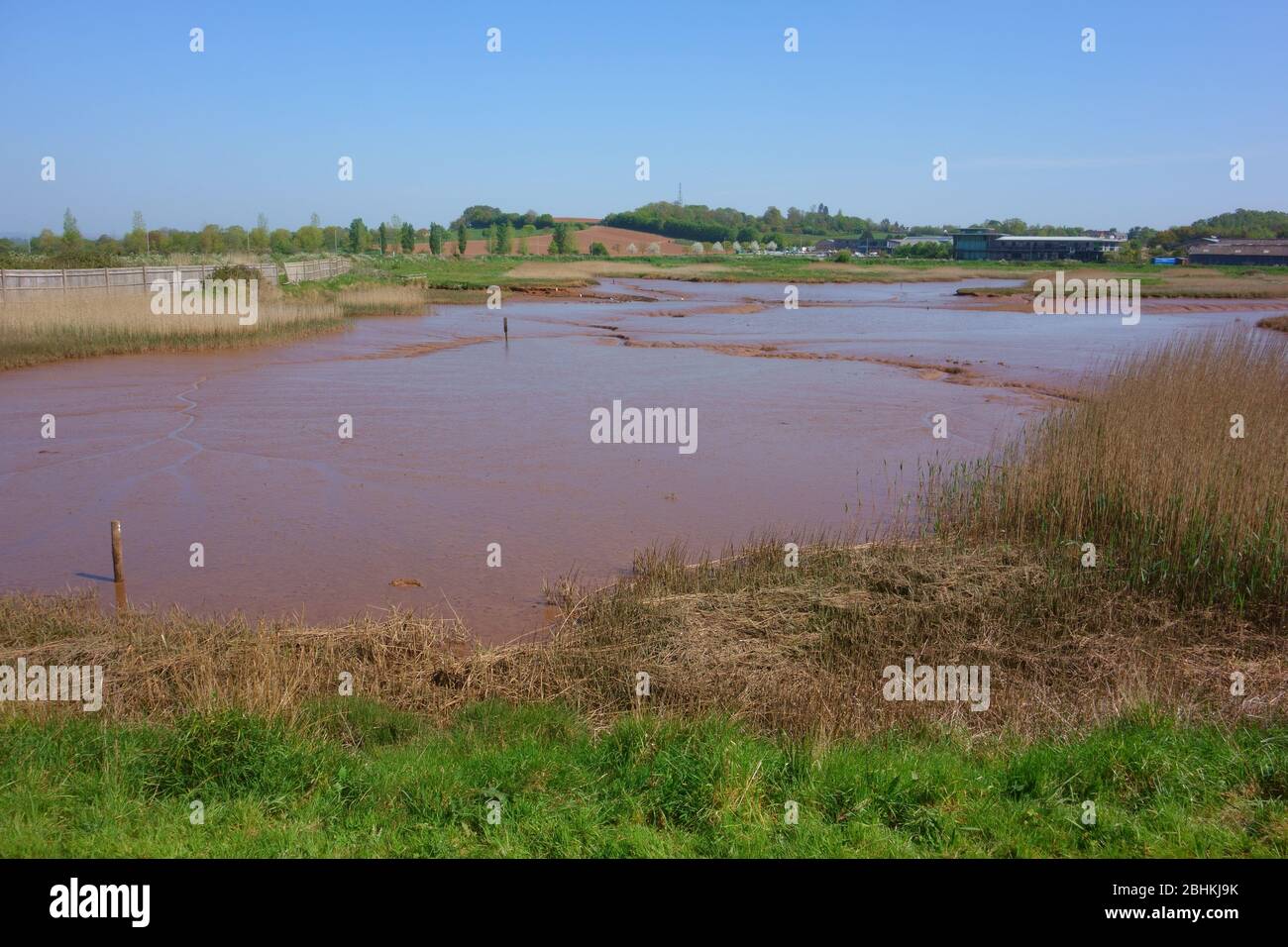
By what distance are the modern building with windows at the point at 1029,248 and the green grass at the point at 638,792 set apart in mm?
116472

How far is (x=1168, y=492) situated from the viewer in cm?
960

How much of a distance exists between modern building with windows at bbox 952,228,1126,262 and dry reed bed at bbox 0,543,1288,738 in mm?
112867

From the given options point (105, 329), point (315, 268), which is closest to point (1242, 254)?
point (315, 268)

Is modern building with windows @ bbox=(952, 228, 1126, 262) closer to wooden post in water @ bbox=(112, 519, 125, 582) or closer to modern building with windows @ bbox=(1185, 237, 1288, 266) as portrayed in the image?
modern building with windows @ bbox=(1185, 237, 1288, 266)

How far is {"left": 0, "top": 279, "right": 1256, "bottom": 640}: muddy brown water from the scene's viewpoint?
1082cm

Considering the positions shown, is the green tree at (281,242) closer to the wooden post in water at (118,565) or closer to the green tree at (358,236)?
the green tree at (358,236)

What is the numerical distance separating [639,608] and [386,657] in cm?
207

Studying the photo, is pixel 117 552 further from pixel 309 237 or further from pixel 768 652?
pixel 309 237

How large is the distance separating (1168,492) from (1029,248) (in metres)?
121

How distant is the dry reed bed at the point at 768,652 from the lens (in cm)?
679

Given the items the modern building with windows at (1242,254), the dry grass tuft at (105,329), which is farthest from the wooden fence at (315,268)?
the modern building with windows at (1242,254)

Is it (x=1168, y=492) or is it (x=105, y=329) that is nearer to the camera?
(x=1168, y=492)

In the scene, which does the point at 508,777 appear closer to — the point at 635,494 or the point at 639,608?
the point at 639,608

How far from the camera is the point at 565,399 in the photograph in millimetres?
22719
